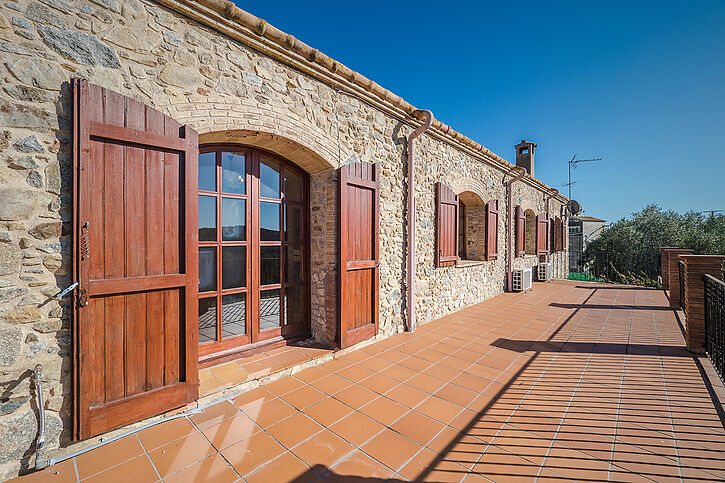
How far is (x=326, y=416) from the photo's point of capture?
229cm

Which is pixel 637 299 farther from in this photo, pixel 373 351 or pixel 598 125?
pixel 598 125

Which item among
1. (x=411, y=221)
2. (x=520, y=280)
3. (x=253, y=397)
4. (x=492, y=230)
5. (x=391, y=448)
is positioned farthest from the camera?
(x=520, y=280)

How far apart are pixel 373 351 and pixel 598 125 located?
14127mm

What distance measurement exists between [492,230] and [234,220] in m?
6.04

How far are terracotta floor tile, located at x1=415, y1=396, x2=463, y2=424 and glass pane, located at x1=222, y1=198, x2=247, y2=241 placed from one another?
242 cm

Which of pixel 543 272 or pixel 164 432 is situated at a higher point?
pixel 543 272

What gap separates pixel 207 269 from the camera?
297 cm

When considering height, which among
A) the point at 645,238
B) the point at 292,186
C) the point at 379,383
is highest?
the point at 292,186

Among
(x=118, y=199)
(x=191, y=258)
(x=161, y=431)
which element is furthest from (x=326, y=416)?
(x=118, y=199)

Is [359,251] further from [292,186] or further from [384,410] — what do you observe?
[384,410]

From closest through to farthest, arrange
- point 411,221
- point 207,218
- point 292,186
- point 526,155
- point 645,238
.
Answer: point 207,218 < point 292,186 < point 411,221 < point 526,155 < point 645,238

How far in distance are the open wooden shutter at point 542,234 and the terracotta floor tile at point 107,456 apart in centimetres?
1110

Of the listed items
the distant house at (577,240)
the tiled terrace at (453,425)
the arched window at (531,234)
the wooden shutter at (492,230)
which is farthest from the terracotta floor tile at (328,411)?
the distant house at (577,240)

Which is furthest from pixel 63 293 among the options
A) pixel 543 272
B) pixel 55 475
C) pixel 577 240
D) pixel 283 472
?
pixel 577 240
